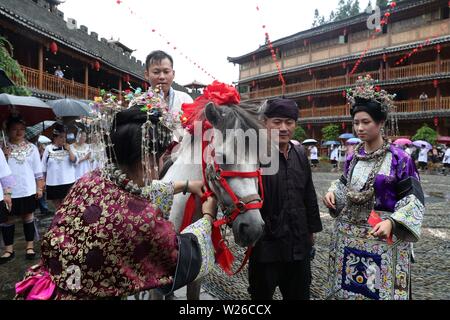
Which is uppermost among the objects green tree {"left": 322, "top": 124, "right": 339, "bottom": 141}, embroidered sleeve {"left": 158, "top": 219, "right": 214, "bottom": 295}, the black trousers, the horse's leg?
green tree {"left": 322, "top": 124, "right": 339, "bottom": 141}

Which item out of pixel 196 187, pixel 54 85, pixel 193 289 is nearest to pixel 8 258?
pixel 193 289

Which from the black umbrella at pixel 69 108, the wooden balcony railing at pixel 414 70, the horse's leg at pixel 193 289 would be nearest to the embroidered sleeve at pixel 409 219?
the horse's leg at pixel 193 289

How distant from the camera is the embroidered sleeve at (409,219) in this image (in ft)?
7.42

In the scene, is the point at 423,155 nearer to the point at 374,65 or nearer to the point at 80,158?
the point at 374,65

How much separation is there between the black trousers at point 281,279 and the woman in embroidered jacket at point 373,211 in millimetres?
429

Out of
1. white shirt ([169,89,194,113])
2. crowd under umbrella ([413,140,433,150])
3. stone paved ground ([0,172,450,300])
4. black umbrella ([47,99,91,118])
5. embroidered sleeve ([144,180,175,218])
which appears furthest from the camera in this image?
crowd under umbrella ([413,140,433,150])

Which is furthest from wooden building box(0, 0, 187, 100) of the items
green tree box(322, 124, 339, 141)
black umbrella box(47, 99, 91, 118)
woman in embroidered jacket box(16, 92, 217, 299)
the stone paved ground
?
green tree box(322, 124, 339, 141)

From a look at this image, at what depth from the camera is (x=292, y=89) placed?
3200cm

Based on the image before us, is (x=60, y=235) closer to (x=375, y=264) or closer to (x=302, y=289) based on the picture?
(x=302, y=289)

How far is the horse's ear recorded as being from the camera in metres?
2.13

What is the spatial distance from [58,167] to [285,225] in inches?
230

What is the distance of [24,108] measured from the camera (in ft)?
20.3

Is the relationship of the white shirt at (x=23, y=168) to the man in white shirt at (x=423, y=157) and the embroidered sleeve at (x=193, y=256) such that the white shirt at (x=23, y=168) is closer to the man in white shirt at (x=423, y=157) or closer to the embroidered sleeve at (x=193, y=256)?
the embroidered sleeve at (x=193, y=256)

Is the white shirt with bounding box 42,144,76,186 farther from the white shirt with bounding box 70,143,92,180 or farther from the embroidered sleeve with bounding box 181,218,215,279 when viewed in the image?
the embroidered sleeve with bounding box 181,218,215,279
